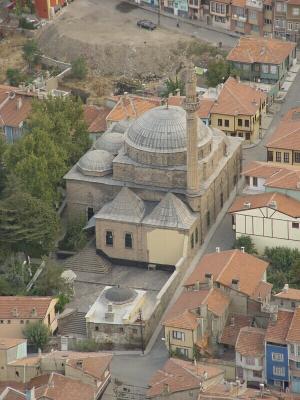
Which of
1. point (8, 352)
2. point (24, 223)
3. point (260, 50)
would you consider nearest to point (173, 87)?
point (260, 50)

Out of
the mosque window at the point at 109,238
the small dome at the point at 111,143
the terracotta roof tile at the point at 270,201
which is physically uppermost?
the small dome at the point at 111,143

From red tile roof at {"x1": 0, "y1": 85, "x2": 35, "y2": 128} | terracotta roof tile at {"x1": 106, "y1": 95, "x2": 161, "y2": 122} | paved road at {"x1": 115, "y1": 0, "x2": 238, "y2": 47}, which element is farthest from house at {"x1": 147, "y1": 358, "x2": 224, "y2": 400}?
paved road at {"x1": 115, "y1": 0, "x2": 238, "y2": 47}

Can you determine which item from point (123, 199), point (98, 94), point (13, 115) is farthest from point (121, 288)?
point (98, 94)

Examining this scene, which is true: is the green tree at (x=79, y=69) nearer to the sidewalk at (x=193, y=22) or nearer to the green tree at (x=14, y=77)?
the green tree at (x=14, y=77)

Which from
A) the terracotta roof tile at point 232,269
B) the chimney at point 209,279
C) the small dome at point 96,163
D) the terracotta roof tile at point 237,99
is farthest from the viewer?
the terracotta roof tile at point 237,99

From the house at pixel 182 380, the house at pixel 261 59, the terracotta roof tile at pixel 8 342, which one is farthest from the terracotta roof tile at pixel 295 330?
the house at pixel 261 59

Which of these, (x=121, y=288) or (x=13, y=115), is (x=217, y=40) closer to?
(x=13, y=115)
